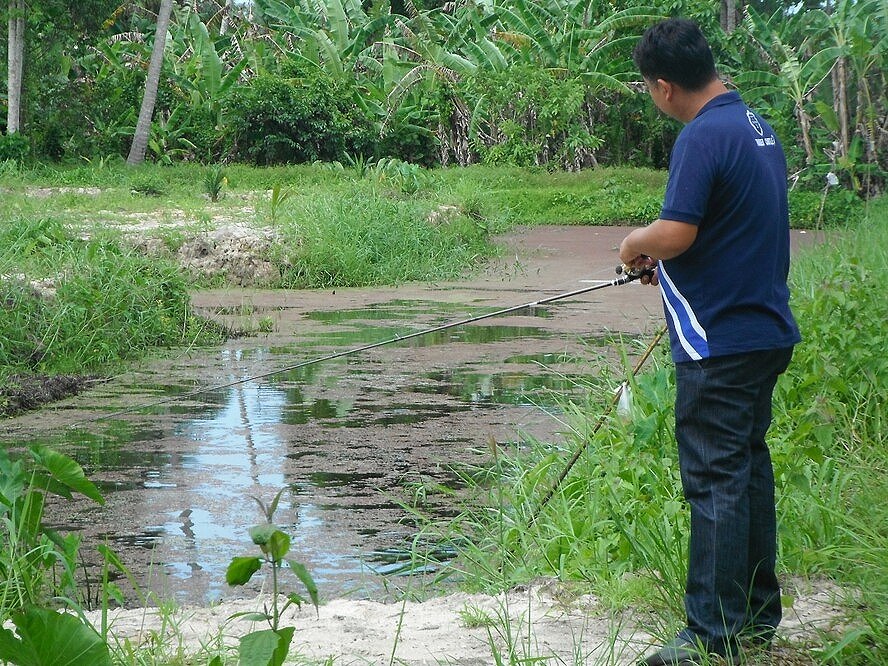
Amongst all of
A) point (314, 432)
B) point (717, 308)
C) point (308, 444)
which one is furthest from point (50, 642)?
point (314, 432)

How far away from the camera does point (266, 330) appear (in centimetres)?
900

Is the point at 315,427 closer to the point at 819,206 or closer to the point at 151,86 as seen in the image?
the point at 819,206

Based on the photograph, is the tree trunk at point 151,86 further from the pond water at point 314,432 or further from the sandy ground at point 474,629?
the sandy ground at point 474,629

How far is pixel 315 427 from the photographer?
244 inches

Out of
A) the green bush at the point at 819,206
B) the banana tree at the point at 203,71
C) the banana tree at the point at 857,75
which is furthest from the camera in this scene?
the banana tree at the point at 203,71

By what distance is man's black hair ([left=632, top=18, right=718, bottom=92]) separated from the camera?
2.62m

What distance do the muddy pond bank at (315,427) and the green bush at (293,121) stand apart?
462 inches

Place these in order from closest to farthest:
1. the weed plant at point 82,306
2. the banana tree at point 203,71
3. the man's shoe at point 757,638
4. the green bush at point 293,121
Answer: the man's shoe at point 757,638 < the weed plant at point 82,306 < the green bush at point 293,121 < the banana tree at point 203,71

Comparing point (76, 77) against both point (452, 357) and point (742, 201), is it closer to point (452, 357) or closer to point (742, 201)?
point (452, 357)

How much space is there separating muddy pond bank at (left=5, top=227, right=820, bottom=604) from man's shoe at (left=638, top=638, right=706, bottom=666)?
56.2 inches

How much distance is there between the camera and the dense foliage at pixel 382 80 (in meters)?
21.9

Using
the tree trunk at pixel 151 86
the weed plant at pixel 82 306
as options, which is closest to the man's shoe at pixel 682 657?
the weed plant at pixel 82 306

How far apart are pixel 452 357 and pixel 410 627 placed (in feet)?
17.4

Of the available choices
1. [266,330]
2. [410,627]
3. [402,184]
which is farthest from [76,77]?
[410,627]
